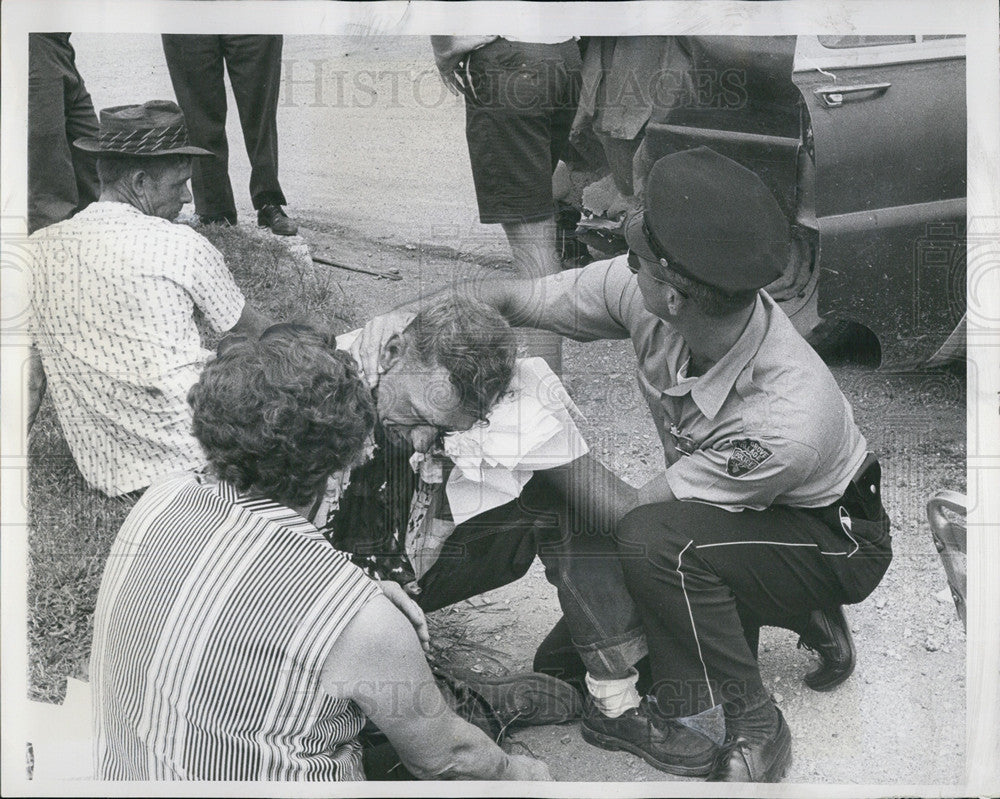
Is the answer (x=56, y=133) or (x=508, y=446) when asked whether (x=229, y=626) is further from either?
(x=56, y=133)

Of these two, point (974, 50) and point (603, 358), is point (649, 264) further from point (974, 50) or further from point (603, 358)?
point (974, 50)

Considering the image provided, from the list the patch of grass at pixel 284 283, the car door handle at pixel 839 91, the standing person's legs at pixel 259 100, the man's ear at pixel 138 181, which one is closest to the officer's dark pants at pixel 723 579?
the patch of grass at pixel 284 283

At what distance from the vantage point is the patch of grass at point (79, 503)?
3.21m

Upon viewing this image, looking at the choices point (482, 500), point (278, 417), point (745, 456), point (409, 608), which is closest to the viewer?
point (278, 417)

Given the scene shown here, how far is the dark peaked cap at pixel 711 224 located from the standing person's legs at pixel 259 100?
1.16 meters

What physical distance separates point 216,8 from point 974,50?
2459 mm

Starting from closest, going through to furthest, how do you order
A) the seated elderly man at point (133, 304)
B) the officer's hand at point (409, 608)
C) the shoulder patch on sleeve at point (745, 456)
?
the officer's hand at point (409, 608) < the shoulder patch on sleeve at point (745, 456) < the seated elderly man at point (133, 304)

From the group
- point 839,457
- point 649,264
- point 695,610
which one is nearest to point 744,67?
point 649,264

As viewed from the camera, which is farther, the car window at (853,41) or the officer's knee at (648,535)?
the car window at (853,41)

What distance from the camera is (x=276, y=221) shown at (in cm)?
320

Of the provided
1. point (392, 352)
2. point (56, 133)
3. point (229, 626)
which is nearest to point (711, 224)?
point (392, 352)

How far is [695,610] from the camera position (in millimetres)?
3086

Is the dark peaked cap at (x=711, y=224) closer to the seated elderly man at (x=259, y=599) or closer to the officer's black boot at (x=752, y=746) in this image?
the seated elderly man at (x=259, y=599)

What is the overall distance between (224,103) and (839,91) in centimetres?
197
